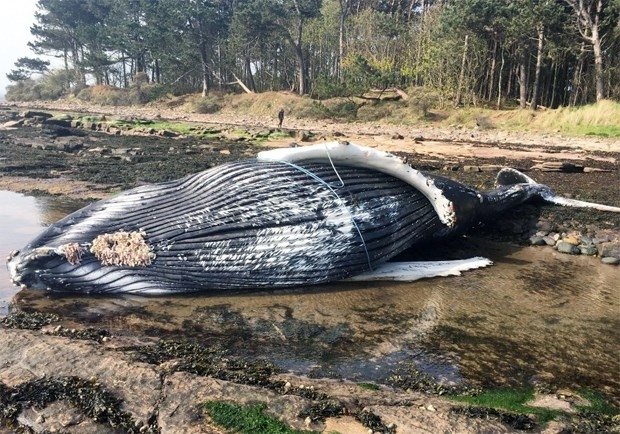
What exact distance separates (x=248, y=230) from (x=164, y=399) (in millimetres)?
2616

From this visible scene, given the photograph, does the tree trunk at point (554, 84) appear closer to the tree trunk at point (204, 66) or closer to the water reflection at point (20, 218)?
the tree trunk at point (204, 66)

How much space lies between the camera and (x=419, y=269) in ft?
23.5

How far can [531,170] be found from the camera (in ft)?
52.5

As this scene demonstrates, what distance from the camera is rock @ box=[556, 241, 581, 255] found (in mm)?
8523

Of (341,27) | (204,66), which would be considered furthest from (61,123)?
(341,27)

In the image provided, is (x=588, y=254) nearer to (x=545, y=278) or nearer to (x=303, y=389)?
(x=545, y=278)

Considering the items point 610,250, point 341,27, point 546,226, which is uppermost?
point 341,27

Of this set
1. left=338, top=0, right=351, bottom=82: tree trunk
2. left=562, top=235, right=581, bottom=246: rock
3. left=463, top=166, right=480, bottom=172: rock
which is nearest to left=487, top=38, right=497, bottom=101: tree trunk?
left=338, top=0, right=351, bottom=82: tree trunk

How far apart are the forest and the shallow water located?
32647 mm

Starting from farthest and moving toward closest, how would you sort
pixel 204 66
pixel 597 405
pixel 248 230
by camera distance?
pixel 204 66
pixel 248 230
pixel 597 405

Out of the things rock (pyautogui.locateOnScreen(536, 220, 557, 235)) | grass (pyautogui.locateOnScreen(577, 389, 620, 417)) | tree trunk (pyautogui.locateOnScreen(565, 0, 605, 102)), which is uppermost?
tree trunk (pyautogui.locateOnScreen(565, 0, 605, 102))

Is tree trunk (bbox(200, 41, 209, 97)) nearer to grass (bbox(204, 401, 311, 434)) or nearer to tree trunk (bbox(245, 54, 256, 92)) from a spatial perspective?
tree trunk (bbox(245, 54, 256, 92))

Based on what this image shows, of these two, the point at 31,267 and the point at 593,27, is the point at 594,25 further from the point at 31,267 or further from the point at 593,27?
the point at 31,267

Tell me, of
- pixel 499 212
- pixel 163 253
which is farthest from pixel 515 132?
pixel 163 253
